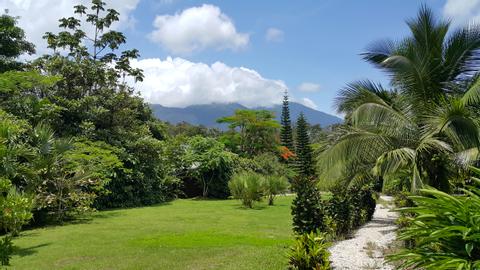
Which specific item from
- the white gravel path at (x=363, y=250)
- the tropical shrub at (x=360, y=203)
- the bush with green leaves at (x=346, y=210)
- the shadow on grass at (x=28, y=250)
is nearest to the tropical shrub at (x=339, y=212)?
the bush with green leaves at (x=346, y=210)

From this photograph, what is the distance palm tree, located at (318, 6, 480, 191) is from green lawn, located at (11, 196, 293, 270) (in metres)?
2.68

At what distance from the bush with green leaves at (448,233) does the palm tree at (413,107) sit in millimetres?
5528

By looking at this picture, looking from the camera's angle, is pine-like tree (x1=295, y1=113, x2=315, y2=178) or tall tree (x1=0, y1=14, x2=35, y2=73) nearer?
tall tree (x1=0, y1=14, x2=35, y2=73)

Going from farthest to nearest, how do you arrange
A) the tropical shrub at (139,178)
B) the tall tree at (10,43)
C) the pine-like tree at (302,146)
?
the pine-like tree at (302,146) < the tropical shrub at (139,178) < the tall tree at (10,43)

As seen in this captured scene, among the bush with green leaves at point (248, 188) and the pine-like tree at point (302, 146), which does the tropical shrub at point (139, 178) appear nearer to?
the bush with green leaves at point (248, 188)

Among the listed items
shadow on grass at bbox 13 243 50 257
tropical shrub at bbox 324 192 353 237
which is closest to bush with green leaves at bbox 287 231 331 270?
tropical shrub at bbox 324 192 353 237

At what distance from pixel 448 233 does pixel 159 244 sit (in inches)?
261

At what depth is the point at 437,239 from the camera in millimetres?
2992

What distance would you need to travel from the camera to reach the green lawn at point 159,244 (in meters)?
6.72

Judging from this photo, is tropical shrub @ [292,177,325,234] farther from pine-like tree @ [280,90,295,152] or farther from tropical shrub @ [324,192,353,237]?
pine-like tree @ [280,90,295,152]

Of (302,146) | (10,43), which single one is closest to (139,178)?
(10,43)

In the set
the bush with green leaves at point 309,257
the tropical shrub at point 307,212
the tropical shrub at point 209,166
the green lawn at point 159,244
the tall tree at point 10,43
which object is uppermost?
the tall tree at point 10,43

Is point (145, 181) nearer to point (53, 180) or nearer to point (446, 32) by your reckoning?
point (53, 180)

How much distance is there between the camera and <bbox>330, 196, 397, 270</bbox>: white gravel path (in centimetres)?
632
